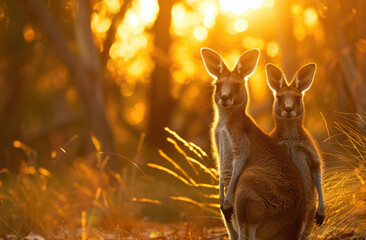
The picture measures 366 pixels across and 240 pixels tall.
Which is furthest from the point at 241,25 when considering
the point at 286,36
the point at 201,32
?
the point at 286,36

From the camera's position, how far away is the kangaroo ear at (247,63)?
160 inches

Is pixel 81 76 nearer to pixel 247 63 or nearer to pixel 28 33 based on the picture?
pixel 28 33

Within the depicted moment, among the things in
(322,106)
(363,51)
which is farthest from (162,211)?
(363,51)

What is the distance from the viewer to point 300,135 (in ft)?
13.3

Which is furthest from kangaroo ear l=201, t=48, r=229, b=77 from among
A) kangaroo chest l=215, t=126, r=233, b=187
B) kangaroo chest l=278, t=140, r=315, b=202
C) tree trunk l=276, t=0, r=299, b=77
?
tree trunk l=276, t=0, r=299, b=77

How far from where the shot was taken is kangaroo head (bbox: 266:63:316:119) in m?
3.91

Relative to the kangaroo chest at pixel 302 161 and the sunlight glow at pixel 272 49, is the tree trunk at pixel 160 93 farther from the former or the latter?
the kangaroo chest at pixel 302 161

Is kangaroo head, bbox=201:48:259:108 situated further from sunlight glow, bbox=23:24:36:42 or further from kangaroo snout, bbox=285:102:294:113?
sunlight glow, bbox=23:24:36:42

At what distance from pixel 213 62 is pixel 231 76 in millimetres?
204

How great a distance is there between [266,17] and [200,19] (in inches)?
119

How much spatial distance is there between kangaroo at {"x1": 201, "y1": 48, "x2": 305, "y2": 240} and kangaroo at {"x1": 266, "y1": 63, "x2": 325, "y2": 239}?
0.16 m

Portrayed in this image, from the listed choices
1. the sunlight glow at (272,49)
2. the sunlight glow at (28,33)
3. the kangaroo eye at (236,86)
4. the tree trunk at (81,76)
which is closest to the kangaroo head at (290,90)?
the kangaroo eye at (236,86)

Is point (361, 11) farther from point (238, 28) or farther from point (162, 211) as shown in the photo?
point (238, 28)

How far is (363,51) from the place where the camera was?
31.7 feet
